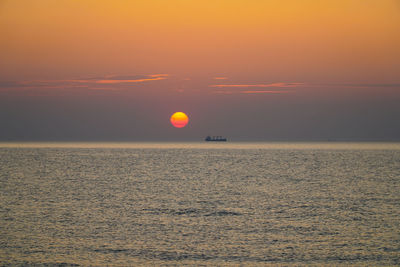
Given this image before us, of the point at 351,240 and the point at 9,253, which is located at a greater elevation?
the point at 351,240

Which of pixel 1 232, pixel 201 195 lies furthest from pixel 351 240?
pixel 201 195

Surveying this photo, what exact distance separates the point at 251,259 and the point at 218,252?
247 cm

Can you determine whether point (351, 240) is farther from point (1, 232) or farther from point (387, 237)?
point (1, 232)

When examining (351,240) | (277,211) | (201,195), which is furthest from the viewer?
(201,195)

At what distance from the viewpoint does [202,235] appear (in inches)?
1377

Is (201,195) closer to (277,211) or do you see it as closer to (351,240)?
(277,211)

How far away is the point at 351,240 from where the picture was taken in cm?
3359

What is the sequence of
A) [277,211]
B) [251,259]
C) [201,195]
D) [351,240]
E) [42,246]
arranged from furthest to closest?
[201,195] → [277,211] → [351,240] → [42,246] → [251,259]

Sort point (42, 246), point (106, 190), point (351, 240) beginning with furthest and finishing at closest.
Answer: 1. point (106, 190)
2. point (351, 240)
3. point (42, 246)

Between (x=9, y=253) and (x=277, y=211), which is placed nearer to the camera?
(x=9, y=253)

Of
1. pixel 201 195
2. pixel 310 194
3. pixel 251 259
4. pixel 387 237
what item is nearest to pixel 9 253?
pixel 251 259

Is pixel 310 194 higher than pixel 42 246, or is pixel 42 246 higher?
pixel 310 194

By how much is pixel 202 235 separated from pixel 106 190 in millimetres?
33968

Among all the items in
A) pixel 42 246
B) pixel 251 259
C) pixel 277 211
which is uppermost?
pixel 277 211
